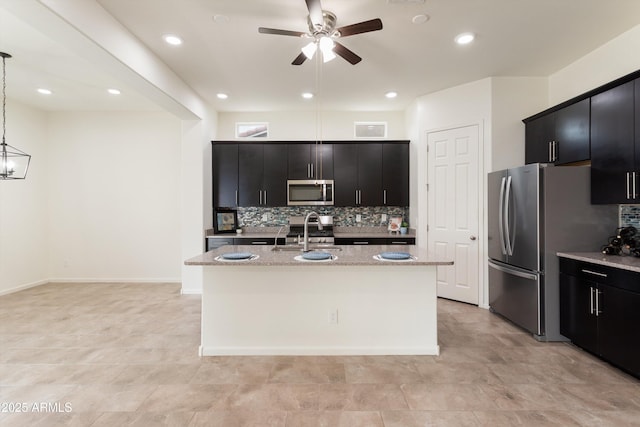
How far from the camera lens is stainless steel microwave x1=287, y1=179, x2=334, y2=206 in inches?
196

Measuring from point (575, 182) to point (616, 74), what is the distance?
1.17 meters

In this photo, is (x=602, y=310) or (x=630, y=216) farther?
(x=630, y=216)

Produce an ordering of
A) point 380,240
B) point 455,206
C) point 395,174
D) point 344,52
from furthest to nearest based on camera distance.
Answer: point 395,174 → point 380,240 → point 455,206 → point 344,52

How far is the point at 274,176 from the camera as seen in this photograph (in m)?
5.04

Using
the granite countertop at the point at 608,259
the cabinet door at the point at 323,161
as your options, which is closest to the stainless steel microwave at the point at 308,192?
the cabinet door at the point at 323,161

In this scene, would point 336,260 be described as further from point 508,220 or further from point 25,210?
point 25,210

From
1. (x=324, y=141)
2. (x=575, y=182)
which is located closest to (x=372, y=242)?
(x=324, y=141)

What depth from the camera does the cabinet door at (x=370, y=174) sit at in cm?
500

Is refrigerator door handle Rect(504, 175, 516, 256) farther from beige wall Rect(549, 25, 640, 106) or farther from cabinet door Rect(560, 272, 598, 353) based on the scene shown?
beige wall Rect(549, 25, 640, 106)

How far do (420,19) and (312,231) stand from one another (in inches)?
126

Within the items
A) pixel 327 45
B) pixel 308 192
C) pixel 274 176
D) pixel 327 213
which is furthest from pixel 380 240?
pixel 327 45

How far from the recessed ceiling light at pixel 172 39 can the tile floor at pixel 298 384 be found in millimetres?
2954

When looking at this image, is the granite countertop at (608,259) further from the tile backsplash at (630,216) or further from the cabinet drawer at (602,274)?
the tile backsplash at (630,216)

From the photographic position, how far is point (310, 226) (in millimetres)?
5059
